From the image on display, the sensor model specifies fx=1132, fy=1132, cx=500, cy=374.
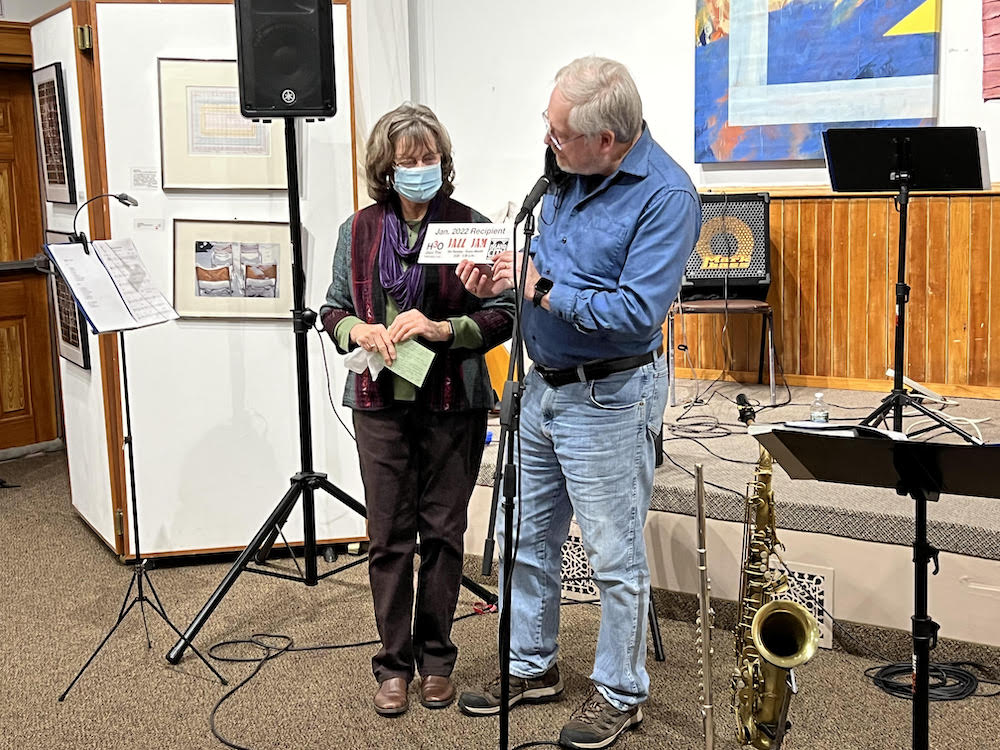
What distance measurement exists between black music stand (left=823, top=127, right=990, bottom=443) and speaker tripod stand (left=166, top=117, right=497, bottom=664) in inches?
69.9

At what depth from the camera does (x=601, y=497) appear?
Answer: 8.79ft

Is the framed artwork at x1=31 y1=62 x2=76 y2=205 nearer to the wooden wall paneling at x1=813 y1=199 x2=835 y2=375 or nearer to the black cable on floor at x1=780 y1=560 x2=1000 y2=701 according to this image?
the black cable on floor at x1=780 y1=560 x2=1000 y2=701

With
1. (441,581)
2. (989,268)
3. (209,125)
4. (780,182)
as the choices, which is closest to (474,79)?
(780,182)

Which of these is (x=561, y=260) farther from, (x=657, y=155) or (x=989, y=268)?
(x=989, y=268)

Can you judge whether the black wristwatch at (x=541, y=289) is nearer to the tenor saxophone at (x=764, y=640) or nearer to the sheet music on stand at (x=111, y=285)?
the tenor saxophone at (x=764, y=640)

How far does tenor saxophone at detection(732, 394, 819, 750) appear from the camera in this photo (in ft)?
7.93

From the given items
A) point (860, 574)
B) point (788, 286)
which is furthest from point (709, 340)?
point (860, 574)

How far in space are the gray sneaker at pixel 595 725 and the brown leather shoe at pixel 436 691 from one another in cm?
36

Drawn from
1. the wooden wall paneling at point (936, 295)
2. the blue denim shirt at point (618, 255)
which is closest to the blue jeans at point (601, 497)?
the blue denim shirt at point (618, 255)

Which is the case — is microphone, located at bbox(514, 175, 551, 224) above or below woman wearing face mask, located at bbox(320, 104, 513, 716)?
above

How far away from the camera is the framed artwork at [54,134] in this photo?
4.21m

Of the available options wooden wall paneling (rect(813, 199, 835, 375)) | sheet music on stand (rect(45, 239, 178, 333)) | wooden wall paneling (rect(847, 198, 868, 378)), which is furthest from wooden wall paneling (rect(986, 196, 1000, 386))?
sheet music on stand (rect(45, 239, 178, 333))

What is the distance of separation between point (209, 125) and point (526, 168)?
7.45 feet

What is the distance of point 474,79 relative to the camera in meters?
6.09
